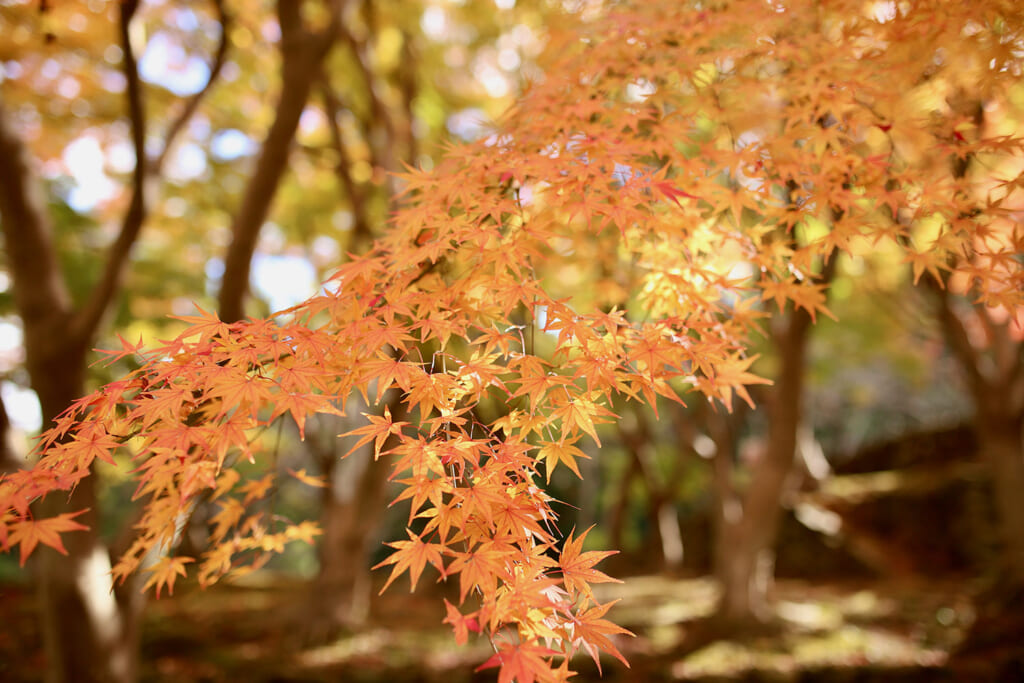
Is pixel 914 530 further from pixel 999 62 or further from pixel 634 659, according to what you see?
pixel 999 62

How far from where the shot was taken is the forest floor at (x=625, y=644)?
14.5 ft

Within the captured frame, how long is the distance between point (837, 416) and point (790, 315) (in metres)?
11.4

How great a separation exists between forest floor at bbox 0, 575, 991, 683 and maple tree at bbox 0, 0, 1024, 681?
3.34 meters

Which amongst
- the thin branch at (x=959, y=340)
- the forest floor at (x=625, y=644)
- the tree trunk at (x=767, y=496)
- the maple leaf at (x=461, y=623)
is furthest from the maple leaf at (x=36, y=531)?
the thin branch at (x=959, y=340)

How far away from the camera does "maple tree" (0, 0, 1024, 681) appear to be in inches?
49.8

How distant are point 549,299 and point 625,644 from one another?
475cm

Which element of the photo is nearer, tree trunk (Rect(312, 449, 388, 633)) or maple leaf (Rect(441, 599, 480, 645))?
maple leaf (Rect(441, 599, 480, 645))

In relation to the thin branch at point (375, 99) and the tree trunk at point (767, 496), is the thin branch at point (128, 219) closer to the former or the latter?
the thin branch at point (375, 99)

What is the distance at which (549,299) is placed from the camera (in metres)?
1.42

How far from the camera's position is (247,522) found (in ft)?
6.77

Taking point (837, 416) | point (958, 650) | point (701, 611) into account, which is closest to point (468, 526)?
point (958, 650)

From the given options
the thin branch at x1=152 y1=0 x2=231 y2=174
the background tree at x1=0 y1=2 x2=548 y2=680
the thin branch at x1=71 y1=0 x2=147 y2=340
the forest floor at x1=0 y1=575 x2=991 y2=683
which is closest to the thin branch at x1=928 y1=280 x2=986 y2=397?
the forest floor at x1=0 y1=575 x2=991 y2=683

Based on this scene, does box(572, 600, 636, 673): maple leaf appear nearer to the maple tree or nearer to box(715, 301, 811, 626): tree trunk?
the maple tree

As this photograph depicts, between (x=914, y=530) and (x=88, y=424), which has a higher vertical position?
(x=88, y=424)
